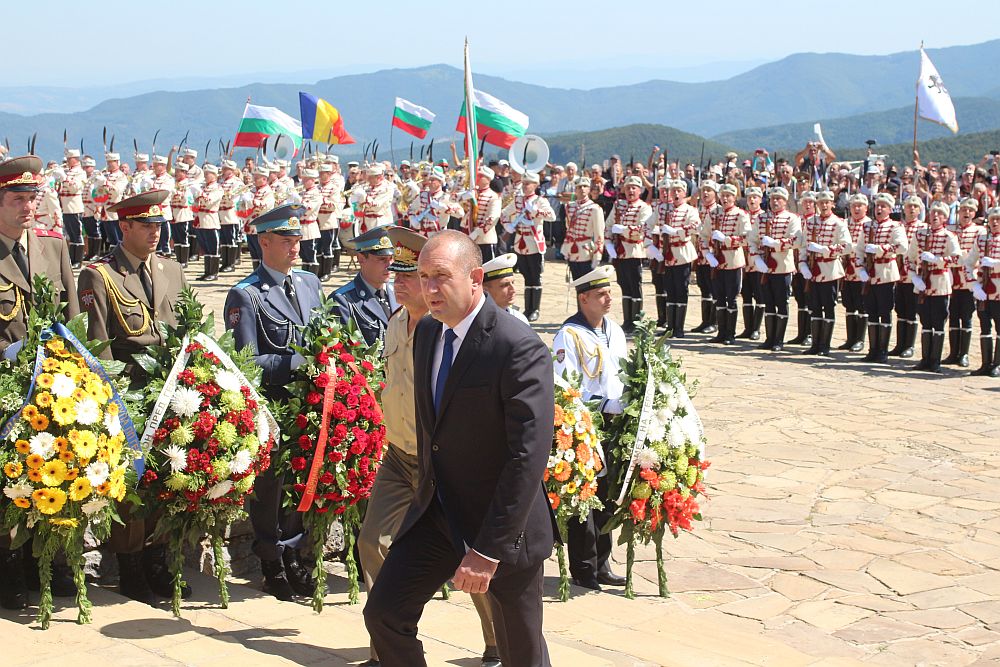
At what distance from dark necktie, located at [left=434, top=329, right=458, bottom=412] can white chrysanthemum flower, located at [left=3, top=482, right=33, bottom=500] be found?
7.11 feet

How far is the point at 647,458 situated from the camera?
22.5 feet

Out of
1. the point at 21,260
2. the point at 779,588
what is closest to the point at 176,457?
the point at 21,260

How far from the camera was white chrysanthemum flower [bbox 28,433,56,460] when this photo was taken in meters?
5.59

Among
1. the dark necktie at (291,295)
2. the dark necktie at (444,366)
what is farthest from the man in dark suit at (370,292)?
the dark necktie at (444,366)

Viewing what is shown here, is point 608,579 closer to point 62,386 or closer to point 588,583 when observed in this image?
point 588,583

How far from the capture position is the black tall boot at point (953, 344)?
627 inches

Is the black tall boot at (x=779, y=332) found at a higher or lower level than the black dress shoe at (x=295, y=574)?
higher

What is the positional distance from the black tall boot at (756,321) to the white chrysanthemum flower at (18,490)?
13688 millimetres

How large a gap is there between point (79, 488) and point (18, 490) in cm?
25

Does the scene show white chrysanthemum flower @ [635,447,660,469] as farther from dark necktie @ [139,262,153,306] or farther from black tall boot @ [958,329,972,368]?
black tall boot @ [958,329,972,368]

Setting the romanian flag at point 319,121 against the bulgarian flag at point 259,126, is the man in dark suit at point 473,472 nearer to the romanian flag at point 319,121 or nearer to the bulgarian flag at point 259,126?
the bulgarian flag at point 259,126

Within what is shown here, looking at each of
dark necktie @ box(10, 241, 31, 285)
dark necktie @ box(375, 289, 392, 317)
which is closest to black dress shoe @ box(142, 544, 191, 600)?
dark necktie @ box(10, 241, 31, 285)

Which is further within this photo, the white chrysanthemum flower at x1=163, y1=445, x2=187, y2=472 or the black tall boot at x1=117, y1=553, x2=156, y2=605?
the black tall boot at x1=117, y1=553, x2=156, y2=605

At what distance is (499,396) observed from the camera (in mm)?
4348
